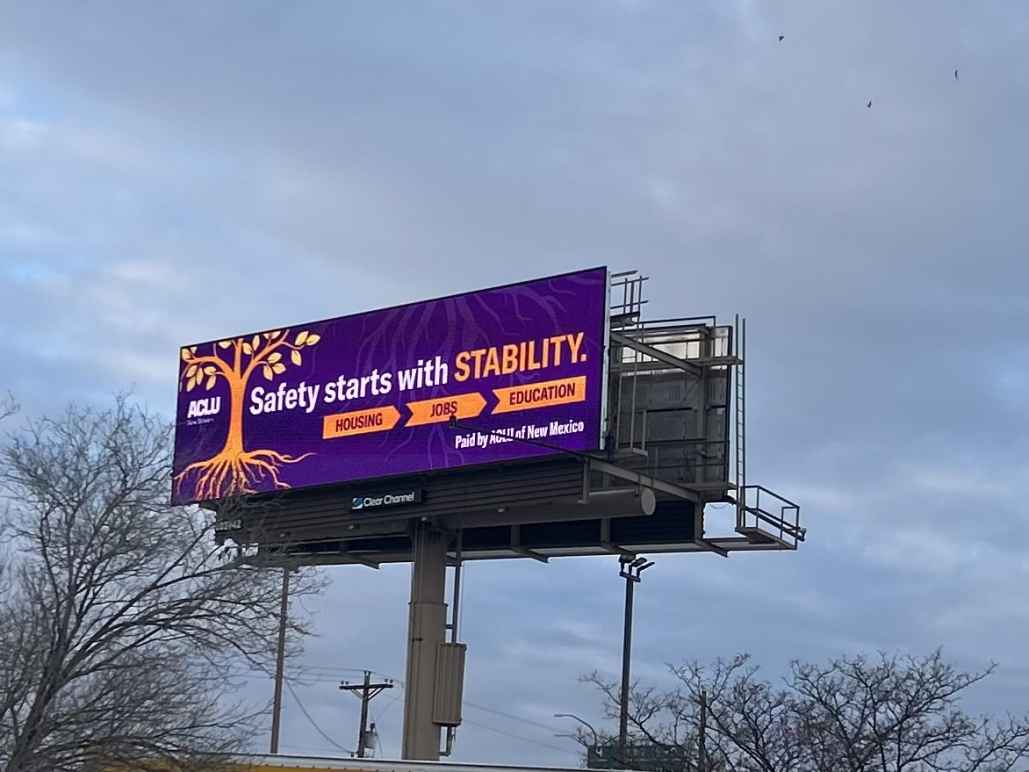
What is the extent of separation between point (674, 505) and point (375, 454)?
5865 millimetres

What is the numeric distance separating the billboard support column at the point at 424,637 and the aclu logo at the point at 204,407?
6.13m

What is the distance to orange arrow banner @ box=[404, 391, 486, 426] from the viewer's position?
3559cm

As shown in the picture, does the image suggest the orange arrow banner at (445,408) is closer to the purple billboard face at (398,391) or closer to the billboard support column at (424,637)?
the purple billboard face at (398,391)

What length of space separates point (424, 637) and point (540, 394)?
582 centimetres

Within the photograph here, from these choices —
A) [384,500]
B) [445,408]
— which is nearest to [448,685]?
[384,500]

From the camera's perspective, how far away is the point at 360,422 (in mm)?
37781

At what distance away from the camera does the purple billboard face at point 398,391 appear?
3412 centimetres

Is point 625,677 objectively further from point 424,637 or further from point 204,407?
point 204,407

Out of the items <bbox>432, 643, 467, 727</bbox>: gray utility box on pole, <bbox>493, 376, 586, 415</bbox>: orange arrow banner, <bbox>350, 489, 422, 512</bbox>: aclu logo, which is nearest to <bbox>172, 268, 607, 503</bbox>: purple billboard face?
<bbox>493, 376, 586, 415</bbox>: orange arrow banner

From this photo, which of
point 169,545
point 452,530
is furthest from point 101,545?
point 452,530

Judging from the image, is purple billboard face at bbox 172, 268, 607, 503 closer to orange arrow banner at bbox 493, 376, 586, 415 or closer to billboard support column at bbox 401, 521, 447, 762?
orange arrow banner at bbox 493, 376, 586, 415

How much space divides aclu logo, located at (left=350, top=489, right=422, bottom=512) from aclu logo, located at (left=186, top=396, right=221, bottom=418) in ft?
16.7

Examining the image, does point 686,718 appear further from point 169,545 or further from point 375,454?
point 169,545

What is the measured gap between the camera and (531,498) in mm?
34062
